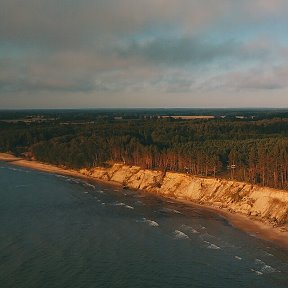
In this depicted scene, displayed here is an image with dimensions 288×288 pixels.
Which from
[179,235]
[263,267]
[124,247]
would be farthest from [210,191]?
[263,267]

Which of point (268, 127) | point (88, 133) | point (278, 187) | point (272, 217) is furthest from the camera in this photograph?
point (268, 127)

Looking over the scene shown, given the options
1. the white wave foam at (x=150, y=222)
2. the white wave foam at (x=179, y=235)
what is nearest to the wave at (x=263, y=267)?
the white wave foam at (x=179, y=235)

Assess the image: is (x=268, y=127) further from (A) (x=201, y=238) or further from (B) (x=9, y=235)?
(B) (x=9, y=235)

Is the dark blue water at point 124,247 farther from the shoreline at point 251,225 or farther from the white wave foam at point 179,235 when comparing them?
the shoreline at point 251,225

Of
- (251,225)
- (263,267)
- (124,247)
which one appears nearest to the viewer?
(263,267)

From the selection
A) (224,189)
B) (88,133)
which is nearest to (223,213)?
(224,189)

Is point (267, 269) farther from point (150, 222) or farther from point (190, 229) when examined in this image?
point (150, 222)
